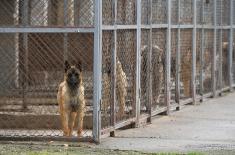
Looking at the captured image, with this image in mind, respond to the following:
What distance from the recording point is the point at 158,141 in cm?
1144

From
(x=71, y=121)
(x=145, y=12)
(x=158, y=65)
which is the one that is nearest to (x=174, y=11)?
(x=158, y=65)

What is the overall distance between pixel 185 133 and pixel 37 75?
406 centimetres

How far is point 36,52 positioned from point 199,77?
4548 millimetres

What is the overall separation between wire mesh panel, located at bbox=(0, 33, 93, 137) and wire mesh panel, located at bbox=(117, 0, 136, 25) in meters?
1.38

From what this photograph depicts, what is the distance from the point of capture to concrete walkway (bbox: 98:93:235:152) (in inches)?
429

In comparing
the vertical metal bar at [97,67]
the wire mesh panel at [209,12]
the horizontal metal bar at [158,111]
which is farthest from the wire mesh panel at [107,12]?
the wire mesh panel at [209,12]

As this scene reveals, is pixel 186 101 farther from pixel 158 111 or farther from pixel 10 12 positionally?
pixel 10 12

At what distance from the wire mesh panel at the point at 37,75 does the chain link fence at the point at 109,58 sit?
0.02m

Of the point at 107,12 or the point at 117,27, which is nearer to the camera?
the point at 107,12

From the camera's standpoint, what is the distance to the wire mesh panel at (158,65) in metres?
14.5

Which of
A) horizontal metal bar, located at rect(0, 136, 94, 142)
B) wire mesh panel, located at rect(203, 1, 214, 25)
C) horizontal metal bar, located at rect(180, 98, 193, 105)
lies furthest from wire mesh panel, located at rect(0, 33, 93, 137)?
wire mesh panel, located at rect(203, 1, 214, 25)

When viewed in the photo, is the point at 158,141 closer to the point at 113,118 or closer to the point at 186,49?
the point at 113,118

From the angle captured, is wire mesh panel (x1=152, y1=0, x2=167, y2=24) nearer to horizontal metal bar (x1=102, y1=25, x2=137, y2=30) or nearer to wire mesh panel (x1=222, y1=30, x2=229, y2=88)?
horizontal metal bar (x1=102, y1=25, x2=137, y2=30)

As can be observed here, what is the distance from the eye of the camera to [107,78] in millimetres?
11781
